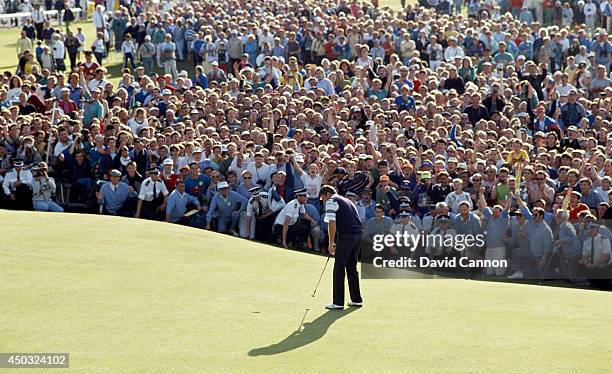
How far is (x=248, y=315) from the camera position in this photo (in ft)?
55.3

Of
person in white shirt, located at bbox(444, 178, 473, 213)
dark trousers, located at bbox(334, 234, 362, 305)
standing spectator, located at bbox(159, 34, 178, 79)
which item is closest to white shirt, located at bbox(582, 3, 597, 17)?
standing spectator, located at bbox(159, 34, 178, 79)

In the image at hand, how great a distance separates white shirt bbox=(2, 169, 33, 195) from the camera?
25.0m

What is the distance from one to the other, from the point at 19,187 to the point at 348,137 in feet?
24.3

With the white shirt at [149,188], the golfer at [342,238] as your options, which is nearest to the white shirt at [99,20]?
the white shirt at [149,188]

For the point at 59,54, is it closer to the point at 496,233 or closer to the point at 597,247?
the point at 496,233

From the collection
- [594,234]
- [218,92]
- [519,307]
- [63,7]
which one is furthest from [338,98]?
[63,7]

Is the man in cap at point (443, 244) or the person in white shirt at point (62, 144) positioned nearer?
the man in cap at point (443, 244)

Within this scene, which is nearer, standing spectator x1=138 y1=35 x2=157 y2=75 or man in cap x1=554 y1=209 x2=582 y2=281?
man in cap x1=554 y1=209 x2=582 y2=281

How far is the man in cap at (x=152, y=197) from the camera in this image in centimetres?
2494

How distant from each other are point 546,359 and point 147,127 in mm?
14465

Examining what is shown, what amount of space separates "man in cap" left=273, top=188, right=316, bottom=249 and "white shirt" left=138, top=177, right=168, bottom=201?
271 cm

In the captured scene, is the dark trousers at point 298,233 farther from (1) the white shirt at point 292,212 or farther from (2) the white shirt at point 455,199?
(2) the white shirt at point 455,199

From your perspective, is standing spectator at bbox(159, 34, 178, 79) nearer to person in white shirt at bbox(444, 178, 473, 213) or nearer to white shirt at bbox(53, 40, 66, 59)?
white shirt at bbox(53, 40, 66, 59)

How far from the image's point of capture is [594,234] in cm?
2142
